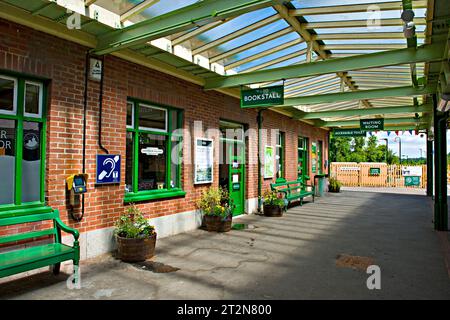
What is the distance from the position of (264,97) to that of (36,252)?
205 inches

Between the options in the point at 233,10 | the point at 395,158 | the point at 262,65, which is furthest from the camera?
the point at 395,158

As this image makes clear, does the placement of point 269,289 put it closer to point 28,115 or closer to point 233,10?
point 233,10

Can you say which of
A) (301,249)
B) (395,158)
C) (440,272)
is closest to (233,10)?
(301,249)

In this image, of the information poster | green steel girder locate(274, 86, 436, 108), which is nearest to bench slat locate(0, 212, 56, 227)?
green steel girder locate(274, 86, 436, 108)

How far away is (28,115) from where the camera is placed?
186 inches

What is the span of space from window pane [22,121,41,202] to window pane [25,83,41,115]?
0.65 ft

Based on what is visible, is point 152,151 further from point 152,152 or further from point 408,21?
point 408,21

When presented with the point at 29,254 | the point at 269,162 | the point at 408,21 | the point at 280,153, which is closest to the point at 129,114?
the point at 29,254

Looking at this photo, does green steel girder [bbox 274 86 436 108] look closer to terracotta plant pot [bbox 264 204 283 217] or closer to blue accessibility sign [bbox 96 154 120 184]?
terracotta plant pot [bbox 264 204 283 217]

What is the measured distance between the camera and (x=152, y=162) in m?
6.76

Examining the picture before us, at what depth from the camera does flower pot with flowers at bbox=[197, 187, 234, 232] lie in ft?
24.5

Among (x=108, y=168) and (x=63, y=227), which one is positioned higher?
(x=108, y=168)

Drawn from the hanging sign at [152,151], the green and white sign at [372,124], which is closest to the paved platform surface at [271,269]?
the hanging sign at [152,151]
